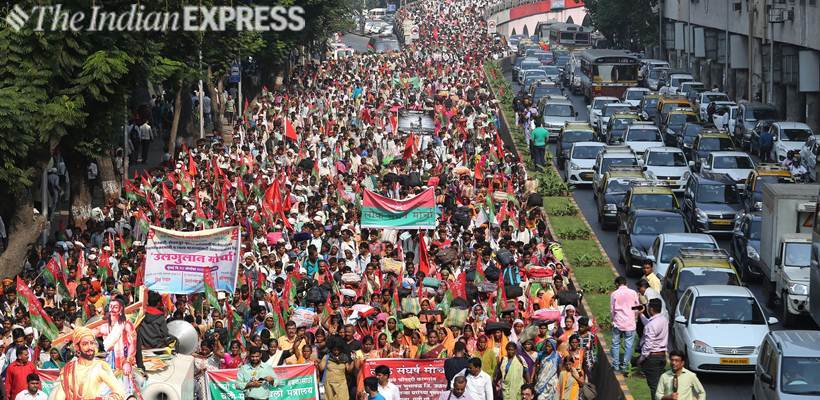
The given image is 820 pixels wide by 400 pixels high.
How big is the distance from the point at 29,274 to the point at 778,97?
40496mm

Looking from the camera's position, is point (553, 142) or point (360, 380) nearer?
point (360, 380)

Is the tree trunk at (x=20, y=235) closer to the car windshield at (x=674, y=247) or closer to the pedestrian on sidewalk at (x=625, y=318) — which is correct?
the car windshield at (x=674, y=247)

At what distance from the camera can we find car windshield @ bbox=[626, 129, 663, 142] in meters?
45.0

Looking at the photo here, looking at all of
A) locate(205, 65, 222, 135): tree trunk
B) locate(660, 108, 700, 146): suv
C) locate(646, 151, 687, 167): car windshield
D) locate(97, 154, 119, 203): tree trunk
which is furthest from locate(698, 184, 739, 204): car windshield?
locate(205, 65, 222, 135): tree trunk

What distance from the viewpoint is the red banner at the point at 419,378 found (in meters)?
18.5

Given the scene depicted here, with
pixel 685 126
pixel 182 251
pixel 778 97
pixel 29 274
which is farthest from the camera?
pixel 778 97

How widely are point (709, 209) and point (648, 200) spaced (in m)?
1.56

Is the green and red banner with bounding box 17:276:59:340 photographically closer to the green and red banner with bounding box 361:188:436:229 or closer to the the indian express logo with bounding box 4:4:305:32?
the green and red banner with bounding box 361:188:436:229

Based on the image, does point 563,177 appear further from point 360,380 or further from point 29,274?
point 360,380

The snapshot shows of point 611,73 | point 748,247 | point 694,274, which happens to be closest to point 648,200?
point 748,247

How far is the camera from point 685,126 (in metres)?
47.5

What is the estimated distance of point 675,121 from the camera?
4956 cm

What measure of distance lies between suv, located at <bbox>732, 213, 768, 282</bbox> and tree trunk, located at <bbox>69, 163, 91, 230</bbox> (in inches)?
502

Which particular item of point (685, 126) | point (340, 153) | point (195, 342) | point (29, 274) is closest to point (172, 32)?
point (340, 153)
